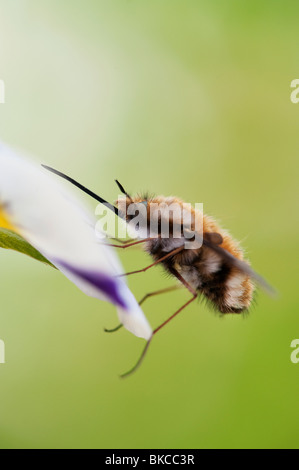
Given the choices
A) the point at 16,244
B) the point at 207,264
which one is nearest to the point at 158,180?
the point at 207,264

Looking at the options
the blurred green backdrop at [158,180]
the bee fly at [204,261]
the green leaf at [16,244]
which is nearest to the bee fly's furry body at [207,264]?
the bee fly at [204,261]

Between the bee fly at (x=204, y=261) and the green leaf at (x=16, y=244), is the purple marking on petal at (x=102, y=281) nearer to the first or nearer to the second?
the green leaf at (x=16, y=244)

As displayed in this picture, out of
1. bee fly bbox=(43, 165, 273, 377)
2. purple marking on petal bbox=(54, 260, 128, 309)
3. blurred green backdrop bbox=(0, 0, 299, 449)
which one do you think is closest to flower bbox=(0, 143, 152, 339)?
purple marking on petal bbox=(54, 260, 128, 309)

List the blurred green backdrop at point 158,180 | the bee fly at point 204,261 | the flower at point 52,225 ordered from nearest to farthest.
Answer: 1. the flower at point 52,225
2. the bee fly at point 204,261
3. the blurred green backdrop at point 158,180

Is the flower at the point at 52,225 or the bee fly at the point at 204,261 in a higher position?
the bee fly at the point at 204,261

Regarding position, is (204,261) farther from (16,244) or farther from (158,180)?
(158,180)

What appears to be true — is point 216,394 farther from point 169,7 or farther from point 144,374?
point 169,7
